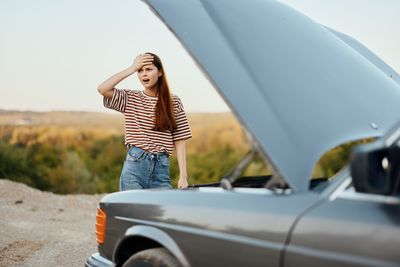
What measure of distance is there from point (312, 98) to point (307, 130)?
257mm

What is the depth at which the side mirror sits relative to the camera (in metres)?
1.93

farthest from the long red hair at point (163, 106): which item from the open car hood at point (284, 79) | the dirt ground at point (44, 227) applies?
the dirt ground at point (44, 227)

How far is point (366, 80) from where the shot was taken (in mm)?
3123

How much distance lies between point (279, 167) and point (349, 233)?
414 mm

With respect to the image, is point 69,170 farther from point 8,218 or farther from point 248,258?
point 248,258

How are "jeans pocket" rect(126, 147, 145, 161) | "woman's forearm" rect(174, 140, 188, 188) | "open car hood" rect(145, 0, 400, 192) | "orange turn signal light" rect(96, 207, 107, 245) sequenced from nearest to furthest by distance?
"open car hood" rect(145, 0, 400, 192) < "orange turn signal light" rect(96, 207, 107, 245) < "jeans pocket" rect(126, 147, 145, 161) < "woman's forearm" rect(174, 140, 188, 188)

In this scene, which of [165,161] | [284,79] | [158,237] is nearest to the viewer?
[284,79]

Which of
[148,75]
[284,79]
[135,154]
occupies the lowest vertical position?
[135,154]

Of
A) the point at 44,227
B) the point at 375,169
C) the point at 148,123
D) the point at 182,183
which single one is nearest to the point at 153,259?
the point at 375,169

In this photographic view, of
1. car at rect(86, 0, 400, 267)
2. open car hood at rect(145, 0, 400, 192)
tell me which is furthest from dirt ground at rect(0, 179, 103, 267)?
open car hood at rect(145, 0, 400, 192)

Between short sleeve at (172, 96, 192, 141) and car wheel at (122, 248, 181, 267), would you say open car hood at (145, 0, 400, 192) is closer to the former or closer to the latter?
car wheel at (122, 248, 181, 267)

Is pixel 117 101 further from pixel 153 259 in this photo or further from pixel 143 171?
pixel 153 259

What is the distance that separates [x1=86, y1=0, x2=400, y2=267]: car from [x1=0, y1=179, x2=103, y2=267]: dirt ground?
376 cm

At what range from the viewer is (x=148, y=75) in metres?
4.58
